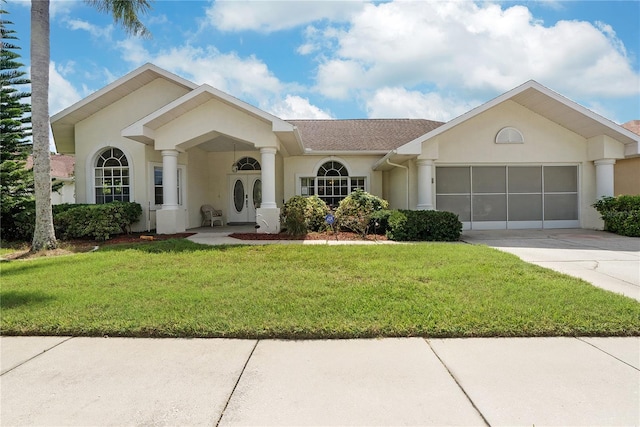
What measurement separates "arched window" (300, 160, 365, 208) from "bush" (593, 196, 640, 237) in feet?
29.1

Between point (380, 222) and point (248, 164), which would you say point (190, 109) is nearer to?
point (248, 164)

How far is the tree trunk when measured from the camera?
9.40 metres

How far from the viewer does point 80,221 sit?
11.1m

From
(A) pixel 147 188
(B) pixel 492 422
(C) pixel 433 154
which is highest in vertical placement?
(C) pixel 433 154

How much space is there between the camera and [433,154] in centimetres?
1240

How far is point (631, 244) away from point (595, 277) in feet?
17.4

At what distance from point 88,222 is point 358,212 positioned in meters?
8.56

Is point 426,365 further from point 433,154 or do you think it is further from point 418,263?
point 433,154

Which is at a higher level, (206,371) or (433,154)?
(433,154)

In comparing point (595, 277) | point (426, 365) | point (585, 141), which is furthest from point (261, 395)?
point (585, 141)

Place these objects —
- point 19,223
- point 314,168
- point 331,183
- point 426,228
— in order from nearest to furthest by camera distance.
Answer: point 426,228 → point 19,223 → point 314,168 → point 331,183

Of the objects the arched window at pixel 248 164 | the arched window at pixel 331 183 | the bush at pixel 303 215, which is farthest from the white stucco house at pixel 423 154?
the arched window at pixel 248 164

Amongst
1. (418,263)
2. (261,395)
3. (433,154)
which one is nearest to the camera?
(261,395)

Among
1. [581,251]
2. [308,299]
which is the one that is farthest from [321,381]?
[581,251]
